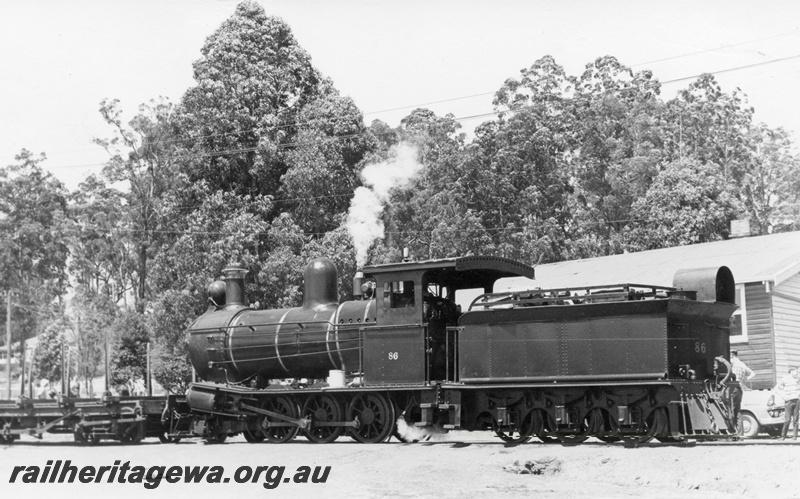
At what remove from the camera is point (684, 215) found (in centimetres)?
3700

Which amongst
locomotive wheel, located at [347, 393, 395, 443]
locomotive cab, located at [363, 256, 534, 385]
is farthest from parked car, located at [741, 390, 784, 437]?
locomotive wheel, located at [347, 393, 395, 443]

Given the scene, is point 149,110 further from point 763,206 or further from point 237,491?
point 237,491

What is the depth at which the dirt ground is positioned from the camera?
35.9 ft

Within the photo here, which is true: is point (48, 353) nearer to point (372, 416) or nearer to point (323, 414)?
point (323, 414)

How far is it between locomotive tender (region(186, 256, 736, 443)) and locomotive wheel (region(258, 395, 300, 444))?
0.03 meters

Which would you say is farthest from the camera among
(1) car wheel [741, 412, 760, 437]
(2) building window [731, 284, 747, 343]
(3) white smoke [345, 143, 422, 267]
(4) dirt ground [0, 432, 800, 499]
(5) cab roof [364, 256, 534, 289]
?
(3) white smoke [345, 143, 422, 267]

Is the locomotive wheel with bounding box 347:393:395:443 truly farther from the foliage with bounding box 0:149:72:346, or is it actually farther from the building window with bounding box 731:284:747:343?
the foliage with bounding box 0:149:72:346

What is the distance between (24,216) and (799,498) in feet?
135

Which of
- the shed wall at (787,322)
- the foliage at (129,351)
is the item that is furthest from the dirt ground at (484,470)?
the foliage at (129,351)

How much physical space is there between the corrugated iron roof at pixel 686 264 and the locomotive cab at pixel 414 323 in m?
9.66

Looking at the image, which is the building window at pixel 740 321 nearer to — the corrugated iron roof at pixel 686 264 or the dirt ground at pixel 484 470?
the corrugated iron roof at pixel 686 264

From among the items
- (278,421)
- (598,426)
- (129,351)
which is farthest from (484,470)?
(129,351)

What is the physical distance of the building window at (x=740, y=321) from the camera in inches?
950

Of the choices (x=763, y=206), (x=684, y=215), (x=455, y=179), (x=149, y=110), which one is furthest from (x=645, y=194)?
(x=149, y=110)
